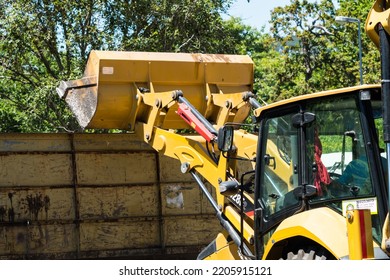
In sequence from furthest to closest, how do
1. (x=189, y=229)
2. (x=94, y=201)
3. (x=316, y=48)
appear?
(x=316, y=48), (x=189, y=229), (x=94, y=201)

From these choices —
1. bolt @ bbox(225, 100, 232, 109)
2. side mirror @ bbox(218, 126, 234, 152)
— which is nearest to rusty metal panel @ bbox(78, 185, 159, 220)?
bolt @ bbox(225, 100, 232, 109)

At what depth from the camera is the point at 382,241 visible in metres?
5.27

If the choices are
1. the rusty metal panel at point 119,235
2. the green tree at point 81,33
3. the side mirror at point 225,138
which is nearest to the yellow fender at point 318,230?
the side mirror at point 225,138

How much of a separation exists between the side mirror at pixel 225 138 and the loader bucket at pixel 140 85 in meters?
2.17

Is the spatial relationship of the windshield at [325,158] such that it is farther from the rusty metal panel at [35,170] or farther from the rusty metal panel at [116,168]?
the rusty metal panel at [35,170]

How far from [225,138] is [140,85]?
2.94 metres

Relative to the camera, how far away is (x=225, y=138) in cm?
714

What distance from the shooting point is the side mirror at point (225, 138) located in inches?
280

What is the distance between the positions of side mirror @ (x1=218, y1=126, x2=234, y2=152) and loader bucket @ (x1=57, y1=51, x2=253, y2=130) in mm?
2173

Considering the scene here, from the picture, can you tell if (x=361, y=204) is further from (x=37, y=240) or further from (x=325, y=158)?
(x=37, y=240)

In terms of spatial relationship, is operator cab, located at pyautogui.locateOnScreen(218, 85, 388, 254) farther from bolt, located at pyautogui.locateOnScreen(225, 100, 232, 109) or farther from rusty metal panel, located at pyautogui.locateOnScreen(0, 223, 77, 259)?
rusty metal panel, located at pyautogui.locateOnScreen(0, 223, 77, 259)

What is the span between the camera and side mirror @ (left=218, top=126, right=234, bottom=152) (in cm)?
711

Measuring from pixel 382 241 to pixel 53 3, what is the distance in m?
11.4

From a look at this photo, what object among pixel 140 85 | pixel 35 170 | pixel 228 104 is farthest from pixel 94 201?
pixel 228 104
